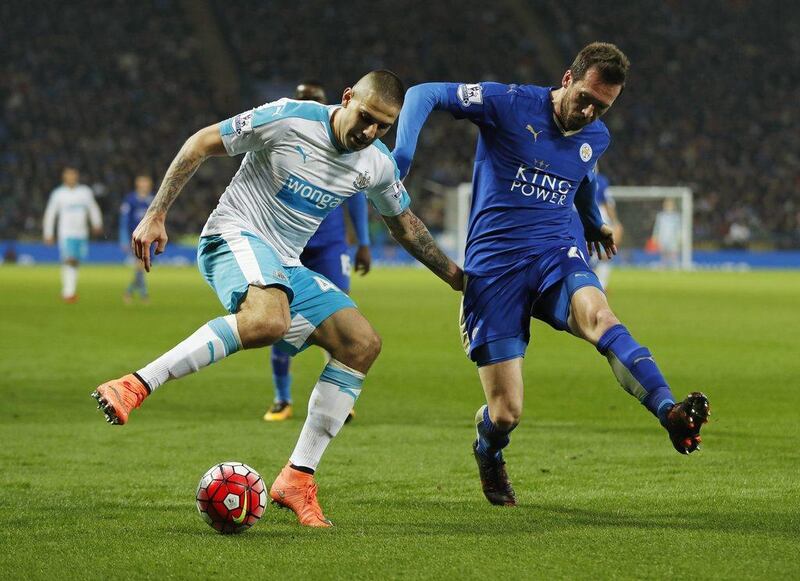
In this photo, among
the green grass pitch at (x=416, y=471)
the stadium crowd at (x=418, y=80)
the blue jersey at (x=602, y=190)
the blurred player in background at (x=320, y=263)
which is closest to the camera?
the green grass pitch at (x=416, y=471)

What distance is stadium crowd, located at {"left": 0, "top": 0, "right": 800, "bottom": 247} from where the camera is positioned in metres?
40.6

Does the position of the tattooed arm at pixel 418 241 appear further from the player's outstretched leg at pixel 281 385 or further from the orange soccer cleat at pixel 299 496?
the player's outstretched leg at pixel 281 385

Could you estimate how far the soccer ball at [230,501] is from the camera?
5020mm

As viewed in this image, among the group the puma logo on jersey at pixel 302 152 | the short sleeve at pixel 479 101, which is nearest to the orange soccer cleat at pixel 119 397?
the puma logo on jersey at pixel 302 152

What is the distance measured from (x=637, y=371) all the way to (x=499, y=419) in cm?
90

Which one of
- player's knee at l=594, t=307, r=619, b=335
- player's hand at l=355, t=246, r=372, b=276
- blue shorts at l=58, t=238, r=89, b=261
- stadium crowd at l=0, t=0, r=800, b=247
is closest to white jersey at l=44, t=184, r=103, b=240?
blue shorts at l=58, t=238, r=89, b=261

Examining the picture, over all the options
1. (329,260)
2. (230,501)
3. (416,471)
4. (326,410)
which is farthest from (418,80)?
(230,501)

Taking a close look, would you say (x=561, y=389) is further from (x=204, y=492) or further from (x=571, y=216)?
(x=204, y=492)

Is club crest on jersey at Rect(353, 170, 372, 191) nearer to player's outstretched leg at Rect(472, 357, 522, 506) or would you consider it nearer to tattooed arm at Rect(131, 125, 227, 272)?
tattooed arm at Rect(131, 125, 227, 272)

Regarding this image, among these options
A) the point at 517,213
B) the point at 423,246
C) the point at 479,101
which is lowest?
the point at 423,246

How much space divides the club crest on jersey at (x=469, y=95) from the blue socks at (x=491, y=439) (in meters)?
1.50

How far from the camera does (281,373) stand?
9156 millimetres

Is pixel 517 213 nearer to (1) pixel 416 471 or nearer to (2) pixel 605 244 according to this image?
(2) pixel 605 244

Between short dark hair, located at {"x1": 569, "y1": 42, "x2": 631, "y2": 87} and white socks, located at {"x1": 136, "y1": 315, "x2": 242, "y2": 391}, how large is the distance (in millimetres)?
2008
